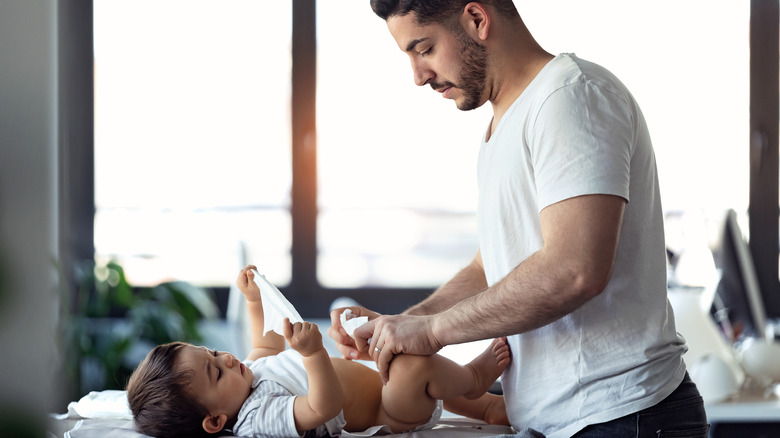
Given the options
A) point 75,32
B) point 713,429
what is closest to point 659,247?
point 713,429

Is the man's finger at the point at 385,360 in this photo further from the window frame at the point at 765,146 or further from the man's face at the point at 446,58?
the window frame at the point at 765,146

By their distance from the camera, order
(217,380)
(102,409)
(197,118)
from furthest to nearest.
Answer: (197,118)
(102,409)
(217,380)

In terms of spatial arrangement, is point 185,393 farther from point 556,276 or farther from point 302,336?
point 556,276

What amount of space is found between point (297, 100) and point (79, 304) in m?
1.29

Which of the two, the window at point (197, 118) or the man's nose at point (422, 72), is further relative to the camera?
the window at point (197, 118)

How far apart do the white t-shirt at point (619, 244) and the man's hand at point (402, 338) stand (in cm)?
17

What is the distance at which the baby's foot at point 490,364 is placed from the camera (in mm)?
1310

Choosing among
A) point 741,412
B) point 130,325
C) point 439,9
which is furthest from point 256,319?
point 130,325

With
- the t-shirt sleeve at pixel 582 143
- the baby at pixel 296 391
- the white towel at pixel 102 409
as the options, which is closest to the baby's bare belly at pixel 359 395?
the baby at pixel 296 391

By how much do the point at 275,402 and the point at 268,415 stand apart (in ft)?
0.10

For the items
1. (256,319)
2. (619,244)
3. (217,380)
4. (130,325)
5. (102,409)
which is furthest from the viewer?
(130,325)

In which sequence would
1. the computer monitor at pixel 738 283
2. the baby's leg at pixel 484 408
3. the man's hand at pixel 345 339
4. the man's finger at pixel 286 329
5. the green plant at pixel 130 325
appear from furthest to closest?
the green plant at pixel 130 325 < the computer monitor at pixel 738 283 < the baby's leg at pixel 484 408 < the man's hand at pixel 345 339 < the man's finger at pixel 286 329

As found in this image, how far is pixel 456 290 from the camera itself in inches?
60.6

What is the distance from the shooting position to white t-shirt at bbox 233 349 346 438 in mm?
1250
